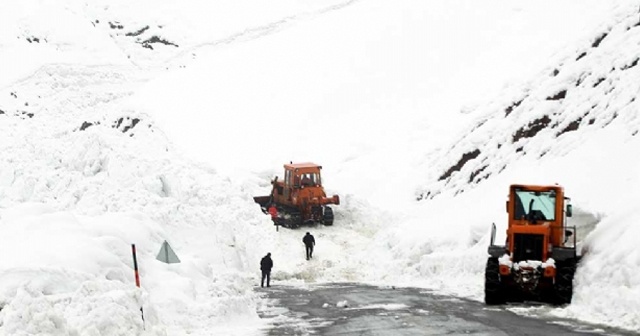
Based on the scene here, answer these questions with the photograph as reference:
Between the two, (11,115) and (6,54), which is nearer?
(11,115)

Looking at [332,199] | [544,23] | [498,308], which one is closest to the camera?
[498,308]

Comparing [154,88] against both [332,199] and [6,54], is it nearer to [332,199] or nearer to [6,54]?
[6,54]

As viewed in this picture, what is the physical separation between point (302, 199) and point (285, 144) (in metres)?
A: 10.2

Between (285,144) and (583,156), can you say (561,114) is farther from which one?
(285,144)

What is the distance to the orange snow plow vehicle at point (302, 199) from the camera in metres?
33.4

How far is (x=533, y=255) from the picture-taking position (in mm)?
17844

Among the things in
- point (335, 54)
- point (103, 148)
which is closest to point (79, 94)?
point (335, 54)

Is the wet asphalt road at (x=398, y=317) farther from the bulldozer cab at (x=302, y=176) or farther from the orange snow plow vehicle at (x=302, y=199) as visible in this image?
the bulldozer cab at (x=302, y=176)

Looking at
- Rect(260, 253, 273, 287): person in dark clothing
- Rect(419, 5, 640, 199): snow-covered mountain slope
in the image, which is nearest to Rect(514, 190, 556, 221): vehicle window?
Rect(419, 5, 640, 199): snow-covered mountain slope

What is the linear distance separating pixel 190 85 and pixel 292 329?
134ft

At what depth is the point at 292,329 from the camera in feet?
49.2

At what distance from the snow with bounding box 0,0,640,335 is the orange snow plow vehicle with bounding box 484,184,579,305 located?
0.64m

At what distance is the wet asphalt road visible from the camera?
46.6 feet

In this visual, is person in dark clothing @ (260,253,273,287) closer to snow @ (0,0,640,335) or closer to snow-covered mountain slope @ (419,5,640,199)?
snow @ (0,0,640,335)
